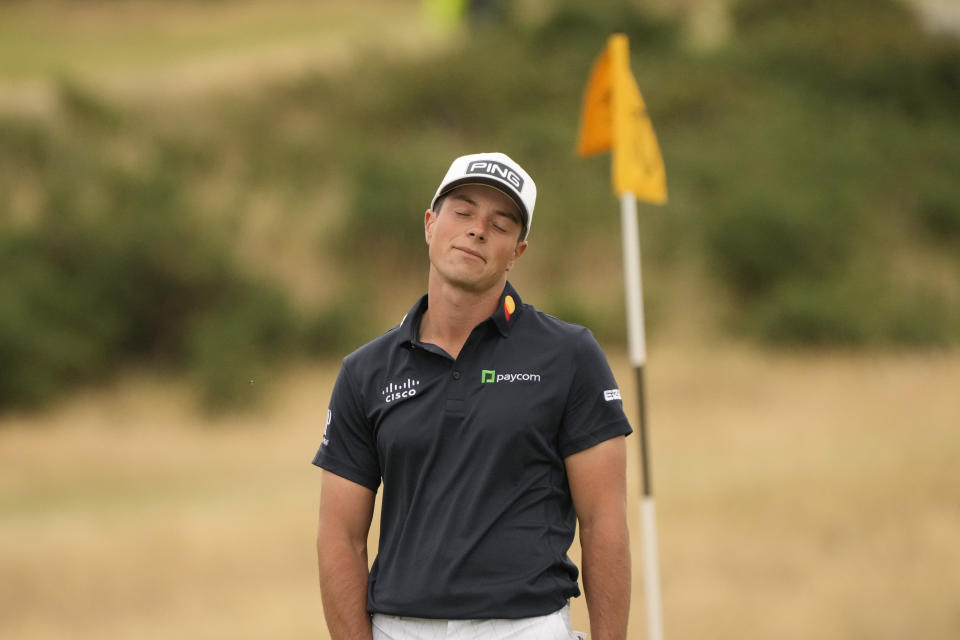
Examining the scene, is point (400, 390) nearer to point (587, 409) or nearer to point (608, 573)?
point (587, 409)

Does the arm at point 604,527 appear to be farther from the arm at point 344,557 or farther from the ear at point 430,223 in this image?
the ear at point 430,223

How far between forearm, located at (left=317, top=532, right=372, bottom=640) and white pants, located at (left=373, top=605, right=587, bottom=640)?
0.30 ft

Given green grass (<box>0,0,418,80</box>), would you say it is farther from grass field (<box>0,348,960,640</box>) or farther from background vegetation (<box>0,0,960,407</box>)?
grass field (<box>0,348,960,640</box>)

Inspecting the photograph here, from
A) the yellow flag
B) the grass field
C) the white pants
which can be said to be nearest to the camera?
the white pants

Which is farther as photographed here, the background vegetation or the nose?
the background vegetation

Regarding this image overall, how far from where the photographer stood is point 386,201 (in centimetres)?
2180

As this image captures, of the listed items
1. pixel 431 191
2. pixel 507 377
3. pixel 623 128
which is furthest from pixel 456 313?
pixel 431 191

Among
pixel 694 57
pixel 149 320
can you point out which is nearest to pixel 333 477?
pixel 149 320

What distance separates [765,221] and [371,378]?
2033cm

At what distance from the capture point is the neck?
→ 9.08 ft

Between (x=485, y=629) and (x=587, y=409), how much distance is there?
496mm

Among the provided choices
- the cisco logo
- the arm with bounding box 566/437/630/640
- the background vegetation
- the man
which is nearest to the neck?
the man

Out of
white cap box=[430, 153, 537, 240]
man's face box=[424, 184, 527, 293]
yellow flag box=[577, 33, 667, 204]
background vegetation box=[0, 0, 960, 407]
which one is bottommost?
man's face box=[424, 184, 527, 293]

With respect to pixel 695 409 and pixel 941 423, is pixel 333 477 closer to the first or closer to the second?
pixel 941 423
